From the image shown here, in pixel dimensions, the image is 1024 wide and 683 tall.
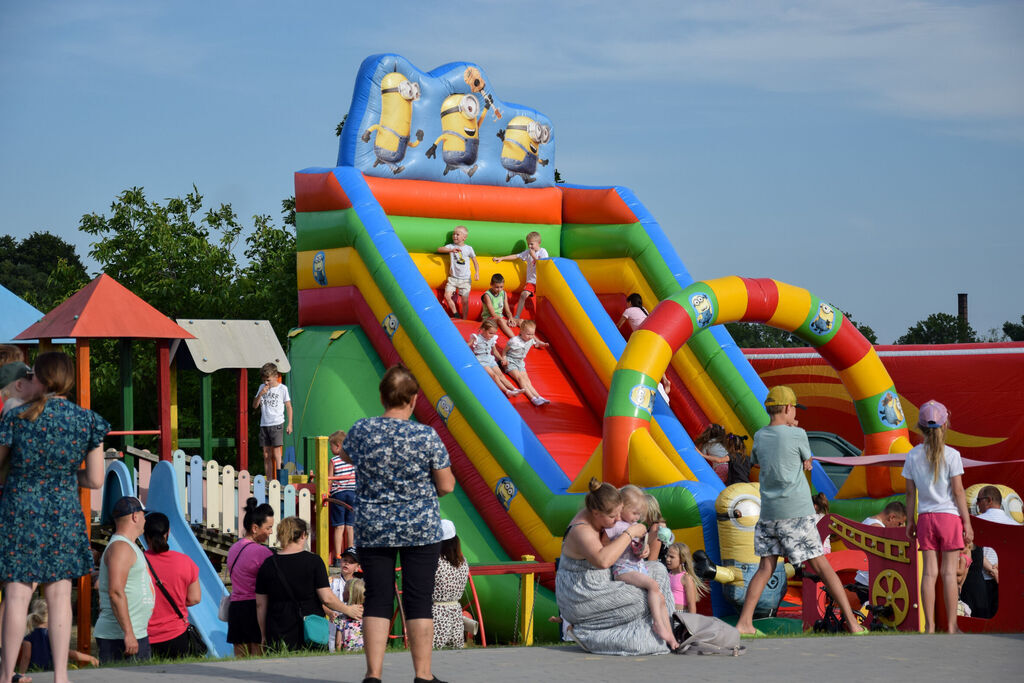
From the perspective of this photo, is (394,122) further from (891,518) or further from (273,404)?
(891,518)

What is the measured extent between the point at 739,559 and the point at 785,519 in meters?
1.82

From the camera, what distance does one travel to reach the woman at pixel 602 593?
533 cm

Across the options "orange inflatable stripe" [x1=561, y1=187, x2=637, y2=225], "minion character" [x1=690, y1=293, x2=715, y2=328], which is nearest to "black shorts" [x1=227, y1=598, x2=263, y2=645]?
"minion character" [x1=690, y1=293, x2=715, y2=328]

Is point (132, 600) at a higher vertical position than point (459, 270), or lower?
lower

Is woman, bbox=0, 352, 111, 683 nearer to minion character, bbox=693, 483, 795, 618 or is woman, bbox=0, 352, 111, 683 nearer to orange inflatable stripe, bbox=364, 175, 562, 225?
minion character, bbox=693, 483, 795, 618

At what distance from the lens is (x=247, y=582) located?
6348 mm

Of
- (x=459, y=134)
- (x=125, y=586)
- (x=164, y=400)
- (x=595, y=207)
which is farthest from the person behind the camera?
(x=459, y=134)

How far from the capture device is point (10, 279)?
133 feet

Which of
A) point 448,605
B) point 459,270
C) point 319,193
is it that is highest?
point 319,193

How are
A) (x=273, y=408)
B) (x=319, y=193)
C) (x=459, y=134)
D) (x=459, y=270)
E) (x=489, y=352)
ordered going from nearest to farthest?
(x=489, y=352)
(x=273, y=408)
(x=319, y=193)
(x=459, y=270)
(x=459, y=134)

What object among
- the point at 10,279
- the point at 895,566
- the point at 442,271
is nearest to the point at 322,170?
the point at 442,271

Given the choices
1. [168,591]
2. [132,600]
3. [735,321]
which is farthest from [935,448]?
[132,600]

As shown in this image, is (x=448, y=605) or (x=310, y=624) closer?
(x=310, y=624)

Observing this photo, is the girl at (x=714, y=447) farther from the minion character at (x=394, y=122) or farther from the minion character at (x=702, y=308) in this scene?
the minion character at (x=394, y=122)
